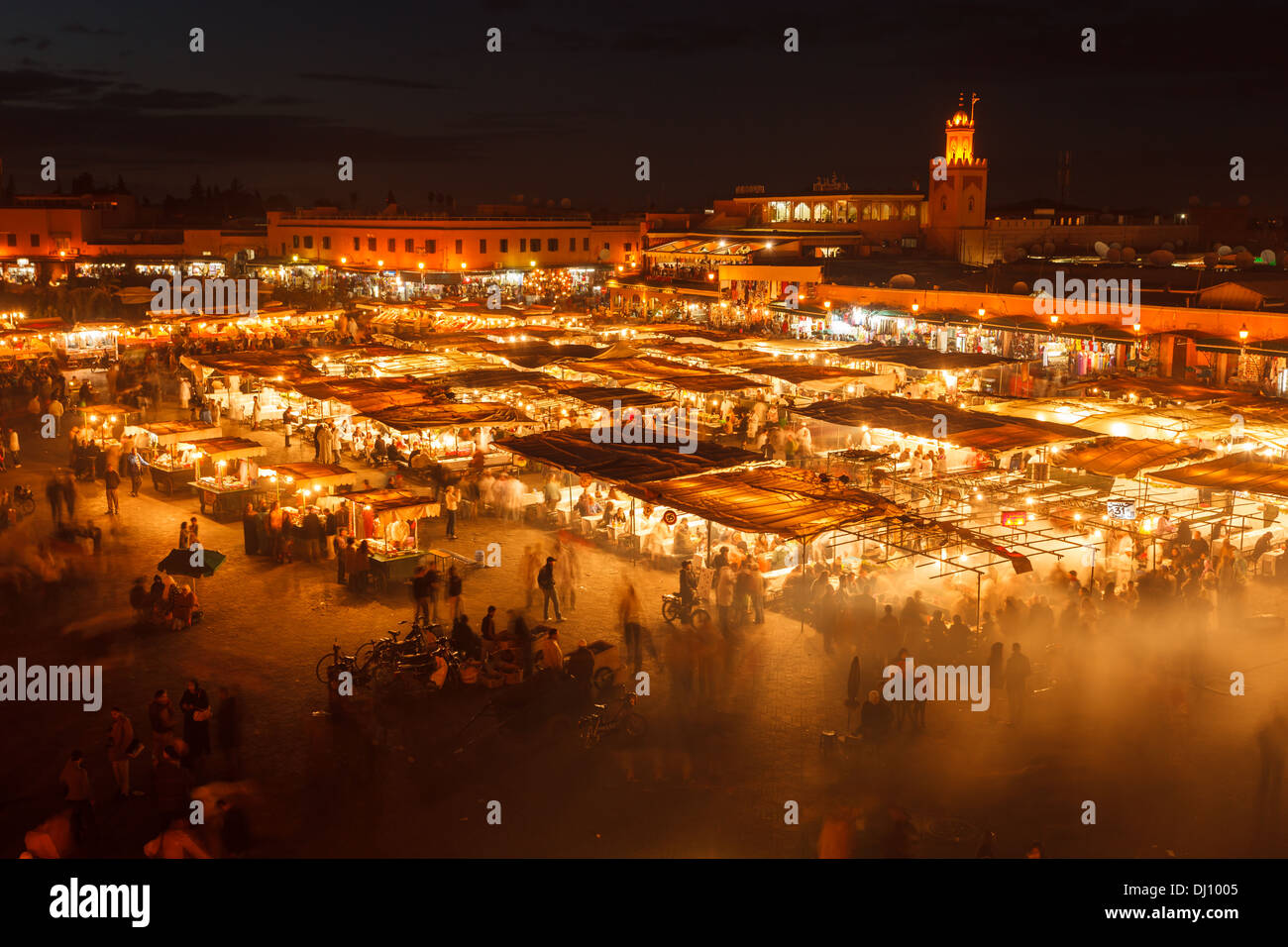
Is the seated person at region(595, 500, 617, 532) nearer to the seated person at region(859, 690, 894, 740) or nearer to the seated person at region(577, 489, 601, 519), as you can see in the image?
the seated person at region(577, 489, 601, 519)

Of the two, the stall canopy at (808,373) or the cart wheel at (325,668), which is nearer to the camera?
the cart wheel at (325,668)

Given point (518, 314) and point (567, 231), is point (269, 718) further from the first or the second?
point (567, 231)

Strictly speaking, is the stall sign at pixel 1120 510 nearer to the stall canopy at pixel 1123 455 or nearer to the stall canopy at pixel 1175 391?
the stall canopy at pixel 1123 455

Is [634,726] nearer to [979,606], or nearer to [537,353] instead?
[979,606]

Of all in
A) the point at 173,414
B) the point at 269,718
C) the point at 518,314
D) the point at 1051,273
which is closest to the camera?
the point at 269,718

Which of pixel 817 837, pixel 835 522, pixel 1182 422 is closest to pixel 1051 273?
pixel 1182 422

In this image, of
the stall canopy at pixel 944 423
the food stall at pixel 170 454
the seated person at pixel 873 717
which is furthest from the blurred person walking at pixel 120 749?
the stall canopy at pixel 944 423

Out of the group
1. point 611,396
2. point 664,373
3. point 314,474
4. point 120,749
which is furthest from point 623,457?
point 120,749
